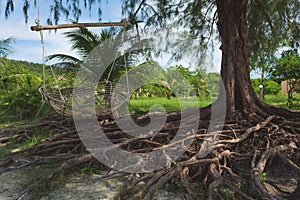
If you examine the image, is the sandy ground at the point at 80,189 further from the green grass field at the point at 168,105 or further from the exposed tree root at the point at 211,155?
the green grass field at the point at 168,105

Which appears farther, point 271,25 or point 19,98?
point 19,98

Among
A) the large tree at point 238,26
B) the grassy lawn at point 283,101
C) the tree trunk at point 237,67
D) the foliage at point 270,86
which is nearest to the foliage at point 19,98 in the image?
the large tree at point 238,26

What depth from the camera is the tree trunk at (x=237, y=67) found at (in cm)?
325

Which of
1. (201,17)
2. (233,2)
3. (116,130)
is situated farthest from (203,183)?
(201,17)

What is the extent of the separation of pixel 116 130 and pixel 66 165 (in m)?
1.10

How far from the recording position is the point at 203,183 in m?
2.04

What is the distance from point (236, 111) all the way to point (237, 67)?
1.79 feet

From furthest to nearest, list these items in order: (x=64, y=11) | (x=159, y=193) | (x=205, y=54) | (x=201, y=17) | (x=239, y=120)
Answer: (x=205, y=54)
(x=201, y=17)
(x=64, y=11)
(x=239, y=120)
(x=159, y=193)

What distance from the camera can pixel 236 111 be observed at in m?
3.22

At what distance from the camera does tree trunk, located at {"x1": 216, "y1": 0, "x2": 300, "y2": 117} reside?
325 centimetres

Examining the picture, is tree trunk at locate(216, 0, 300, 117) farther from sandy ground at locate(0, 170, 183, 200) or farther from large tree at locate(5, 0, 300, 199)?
sandy ground at locate(0, 170, 183, 200)

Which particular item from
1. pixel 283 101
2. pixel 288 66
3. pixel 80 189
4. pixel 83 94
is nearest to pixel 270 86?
pixel 283 101

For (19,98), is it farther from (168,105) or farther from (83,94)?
(168,105)

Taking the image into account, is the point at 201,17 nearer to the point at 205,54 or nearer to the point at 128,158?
the point at 205,54
